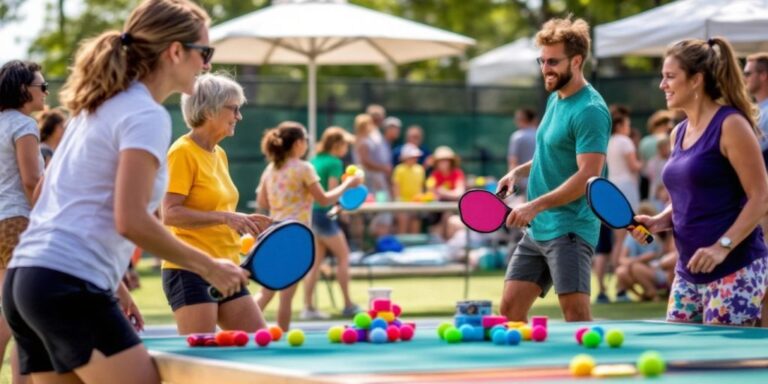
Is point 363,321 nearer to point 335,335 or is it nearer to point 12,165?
point 335,335

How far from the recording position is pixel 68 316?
455cm

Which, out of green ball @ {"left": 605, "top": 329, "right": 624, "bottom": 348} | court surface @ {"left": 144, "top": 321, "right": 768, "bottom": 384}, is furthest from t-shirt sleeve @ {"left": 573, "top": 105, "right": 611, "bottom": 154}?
green ball @ {"left": 605, "top": 329, "right": 624, "bottom": 348}

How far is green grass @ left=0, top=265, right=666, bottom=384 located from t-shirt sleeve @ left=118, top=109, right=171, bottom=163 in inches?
224

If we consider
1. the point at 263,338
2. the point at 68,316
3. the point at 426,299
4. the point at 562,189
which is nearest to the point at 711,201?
the point at 562,189

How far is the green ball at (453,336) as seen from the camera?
5465 millimetres

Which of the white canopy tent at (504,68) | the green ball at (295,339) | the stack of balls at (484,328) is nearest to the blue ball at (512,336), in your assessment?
the stack of balls at (484,328)

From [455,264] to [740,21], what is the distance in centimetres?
682

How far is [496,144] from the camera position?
2353cm

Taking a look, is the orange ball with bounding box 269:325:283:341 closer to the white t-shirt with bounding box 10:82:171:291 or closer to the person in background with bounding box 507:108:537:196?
the white t-shirt with bounding box 10:82:171:291

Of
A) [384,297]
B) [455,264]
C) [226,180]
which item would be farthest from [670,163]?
[455,264]

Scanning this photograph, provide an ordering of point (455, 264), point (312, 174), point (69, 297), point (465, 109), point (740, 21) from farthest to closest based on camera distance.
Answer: point (465, 109)
point (455, 264)
point (740, 21)
point (312, 174)
point (69, 297)

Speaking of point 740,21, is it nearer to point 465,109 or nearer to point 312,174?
point 312,174

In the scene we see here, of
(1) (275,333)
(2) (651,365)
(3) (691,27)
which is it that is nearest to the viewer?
(2) (651,365)

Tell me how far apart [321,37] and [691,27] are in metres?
4.62
